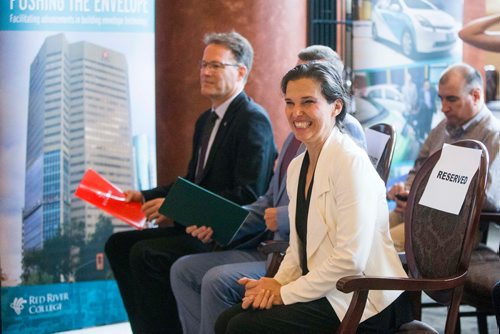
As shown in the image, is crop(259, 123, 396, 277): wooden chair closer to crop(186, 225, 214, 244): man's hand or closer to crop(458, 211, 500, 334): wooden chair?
crop(186, 225, 214, 244): man's hand

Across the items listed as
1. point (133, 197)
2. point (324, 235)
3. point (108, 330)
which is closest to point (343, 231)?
point (324, 235)

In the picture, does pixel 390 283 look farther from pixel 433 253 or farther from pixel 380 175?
pixel 380 175

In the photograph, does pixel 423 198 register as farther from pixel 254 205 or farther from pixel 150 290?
pixel 150 290

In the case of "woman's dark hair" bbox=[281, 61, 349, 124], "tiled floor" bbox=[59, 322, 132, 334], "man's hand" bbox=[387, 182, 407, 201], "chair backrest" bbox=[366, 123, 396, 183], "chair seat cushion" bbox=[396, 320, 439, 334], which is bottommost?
"tiled floor" bbox=[59, 322, 132, 334]

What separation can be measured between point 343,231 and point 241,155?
4.00ft

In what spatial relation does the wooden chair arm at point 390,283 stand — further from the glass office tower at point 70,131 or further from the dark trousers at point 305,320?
the glass office tower at point 70,131

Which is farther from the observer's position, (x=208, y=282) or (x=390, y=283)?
(x=208, y=282)

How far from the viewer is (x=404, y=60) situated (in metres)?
5.31

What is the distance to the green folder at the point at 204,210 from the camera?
138 inches

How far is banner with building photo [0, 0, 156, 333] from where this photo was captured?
4.50 m

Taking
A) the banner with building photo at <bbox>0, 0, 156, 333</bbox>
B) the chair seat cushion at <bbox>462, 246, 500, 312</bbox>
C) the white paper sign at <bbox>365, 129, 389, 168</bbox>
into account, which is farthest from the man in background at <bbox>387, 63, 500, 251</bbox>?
the banner with building photo at <bbox>0, 0, 156, 333</bbox>

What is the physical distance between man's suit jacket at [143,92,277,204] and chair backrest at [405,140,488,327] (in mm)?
860

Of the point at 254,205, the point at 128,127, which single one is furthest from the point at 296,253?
the point at 128,127

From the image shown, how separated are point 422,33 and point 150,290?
241cm
